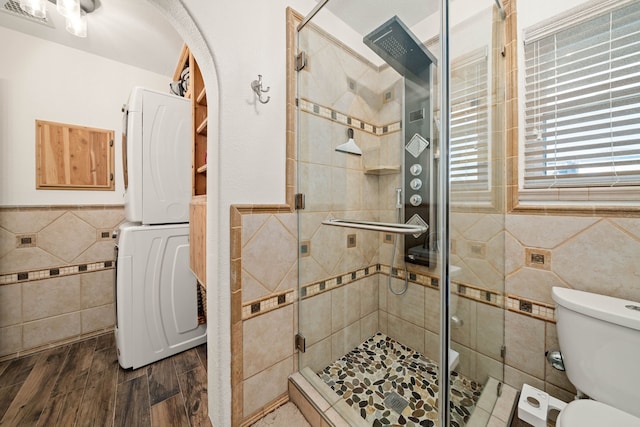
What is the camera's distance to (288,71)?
45.9 inches

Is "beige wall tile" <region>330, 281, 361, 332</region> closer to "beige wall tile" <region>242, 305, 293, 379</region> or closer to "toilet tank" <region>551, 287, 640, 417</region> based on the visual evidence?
"beige wall tile" <region>242, 305, 293, 379</region>

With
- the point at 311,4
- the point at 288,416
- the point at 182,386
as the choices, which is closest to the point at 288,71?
the point at 311,4

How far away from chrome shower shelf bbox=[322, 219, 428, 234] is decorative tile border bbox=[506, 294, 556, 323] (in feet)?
1.98

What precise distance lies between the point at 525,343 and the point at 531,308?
0.56 feet

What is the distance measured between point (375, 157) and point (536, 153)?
728 mm

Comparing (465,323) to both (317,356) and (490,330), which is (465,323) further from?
(317,356)

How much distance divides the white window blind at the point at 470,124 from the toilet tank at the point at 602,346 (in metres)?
0.54

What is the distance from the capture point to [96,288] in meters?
1.96

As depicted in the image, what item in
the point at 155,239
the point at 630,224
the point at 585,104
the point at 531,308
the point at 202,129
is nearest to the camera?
the point at 630,224

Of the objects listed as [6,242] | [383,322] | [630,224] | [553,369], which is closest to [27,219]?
[6,242]

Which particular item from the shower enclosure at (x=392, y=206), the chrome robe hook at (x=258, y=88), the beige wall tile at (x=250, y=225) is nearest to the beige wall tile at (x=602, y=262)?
the shower enclosure at (x=392, y=206)

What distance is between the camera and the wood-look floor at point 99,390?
45.7 inches

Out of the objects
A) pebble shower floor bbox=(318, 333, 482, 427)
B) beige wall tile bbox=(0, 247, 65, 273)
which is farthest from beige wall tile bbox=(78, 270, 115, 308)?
pebble shower floor bbox=(318, 333, 482, 427)

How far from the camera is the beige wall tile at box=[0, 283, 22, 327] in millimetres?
1637
